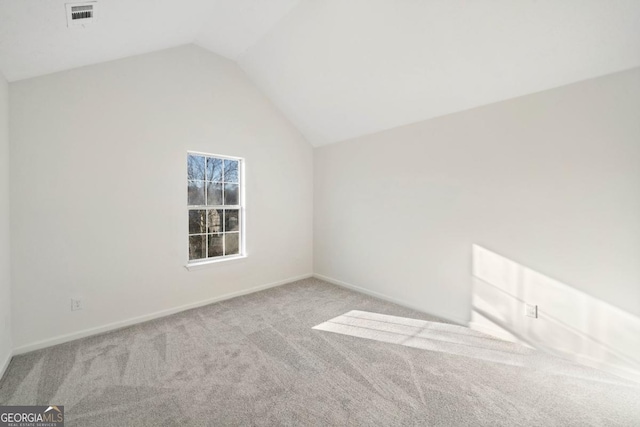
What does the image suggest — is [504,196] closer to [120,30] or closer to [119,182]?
[120,30]

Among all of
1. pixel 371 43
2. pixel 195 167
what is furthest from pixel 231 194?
pixel 371 43

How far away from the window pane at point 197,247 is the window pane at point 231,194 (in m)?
0.59

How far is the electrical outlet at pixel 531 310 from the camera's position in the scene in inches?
96.0

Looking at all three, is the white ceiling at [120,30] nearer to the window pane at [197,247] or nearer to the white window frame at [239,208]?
the white window frame at [239,208]

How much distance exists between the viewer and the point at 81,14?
1.78m

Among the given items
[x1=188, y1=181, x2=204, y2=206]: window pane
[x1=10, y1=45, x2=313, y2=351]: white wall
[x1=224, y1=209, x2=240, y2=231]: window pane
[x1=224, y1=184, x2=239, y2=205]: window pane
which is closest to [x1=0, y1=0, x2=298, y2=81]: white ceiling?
[x1=10, y1=45, x2=313, y2=351]: white wall

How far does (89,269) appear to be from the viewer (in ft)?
8.77

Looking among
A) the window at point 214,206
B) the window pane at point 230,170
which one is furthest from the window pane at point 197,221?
the window pane at point 230,170

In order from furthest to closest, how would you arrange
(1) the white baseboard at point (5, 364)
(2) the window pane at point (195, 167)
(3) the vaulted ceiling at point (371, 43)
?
(2) the window pane at point (195, 167) < (1) the white baseboard at point (5, 364) < (3) the vaulted ceiling at point (371, 43)

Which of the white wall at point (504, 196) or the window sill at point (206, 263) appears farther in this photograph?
the window sill at point (206, 263)

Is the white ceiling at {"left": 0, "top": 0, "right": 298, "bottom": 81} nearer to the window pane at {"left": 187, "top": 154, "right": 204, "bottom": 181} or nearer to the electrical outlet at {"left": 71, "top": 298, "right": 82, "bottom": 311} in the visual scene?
the window pane at {"left": 187, "top": 154, "right": 204, "bottom": 181}

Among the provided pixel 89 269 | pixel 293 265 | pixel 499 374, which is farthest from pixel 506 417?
pixel 89 269

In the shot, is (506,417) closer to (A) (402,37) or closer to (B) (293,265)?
(A) (402,37)

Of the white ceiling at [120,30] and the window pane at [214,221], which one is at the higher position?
the white ceiling at [120,30]
